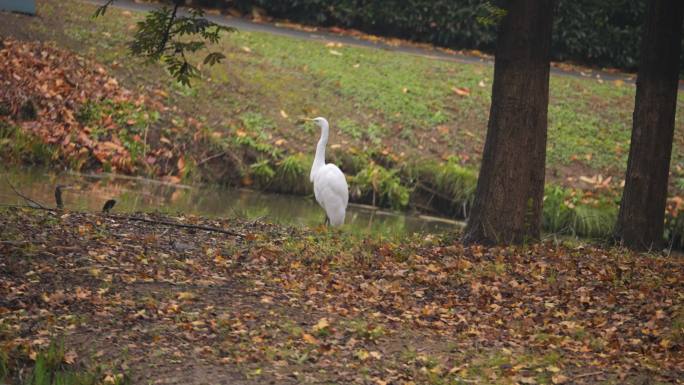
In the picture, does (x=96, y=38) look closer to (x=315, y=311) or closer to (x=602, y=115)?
(x=602, y=115)

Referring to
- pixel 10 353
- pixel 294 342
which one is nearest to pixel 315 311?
pixel 294 342

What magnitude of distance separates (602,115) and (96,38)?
10313 mm

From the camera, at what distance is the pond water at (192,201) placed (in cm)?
1439

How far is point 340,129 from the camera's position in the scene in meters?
19.5

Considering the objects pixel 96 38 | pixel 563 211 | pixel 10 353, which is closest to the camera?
pixel 10 353

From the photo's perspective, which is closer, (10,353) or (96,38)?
(10,353)

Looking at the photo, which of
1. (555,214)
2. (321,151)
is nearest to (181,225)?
(321,151)

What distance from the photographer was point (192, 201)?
15.9m

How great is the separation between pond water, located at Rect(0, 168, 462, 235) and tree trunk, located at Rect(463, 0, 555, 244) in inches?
99.8

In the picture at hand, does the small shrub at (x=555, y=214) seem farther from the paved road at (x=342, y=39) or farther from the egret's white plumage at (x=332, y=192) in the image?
the paved road at (x=342, y=39)

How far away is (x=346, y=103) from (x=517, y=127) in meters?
9.46

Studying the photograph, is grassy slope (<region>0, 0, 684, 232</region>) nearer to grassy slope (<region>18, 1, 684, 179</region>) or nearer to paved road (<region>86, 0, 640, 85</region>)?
grassy slope (<region>18, 1, 684, 179</region>)

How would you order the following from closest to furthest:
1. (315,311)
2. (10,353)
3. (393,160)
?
(10,353) → (315,311) → (393,160)

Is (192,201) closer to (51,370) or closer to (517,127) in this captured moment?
(517,127)
